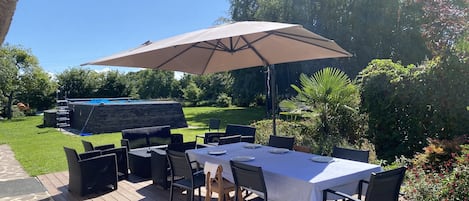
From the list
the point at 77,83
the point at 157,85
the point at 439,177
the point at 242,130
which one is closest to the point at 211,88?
the point at 157,85

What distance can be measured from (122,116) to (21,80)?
12763 millimetres

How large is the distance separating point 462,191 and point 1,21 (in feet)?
14.3

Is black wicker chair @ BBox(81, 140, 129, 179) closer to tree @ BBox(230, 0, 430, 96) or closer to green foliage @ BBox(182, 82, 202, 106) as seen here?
tree @ BBox(230, 0, 430, 96)

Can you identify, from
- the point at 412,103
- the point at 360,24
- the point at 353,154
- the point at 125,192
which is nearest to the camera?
the point at 353,154

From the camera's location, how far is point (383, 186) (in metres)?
2.79

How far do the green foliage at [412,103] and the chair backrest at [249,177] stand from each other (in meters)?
4.32

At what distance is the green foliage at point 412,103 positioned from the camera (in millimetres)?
5566

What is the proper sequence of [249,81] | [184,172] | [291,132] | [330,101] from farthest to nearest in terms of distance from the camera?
[249,81]
[291,132]
[330,101]
[184,172]

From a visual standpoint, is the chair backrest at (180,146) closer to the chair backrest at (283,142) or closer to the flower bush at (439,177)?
the chair backrest at (283,142)

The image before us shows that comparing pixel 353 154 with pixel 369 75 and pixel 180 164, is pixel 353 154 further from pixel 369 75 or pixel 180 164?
pixel 369 75

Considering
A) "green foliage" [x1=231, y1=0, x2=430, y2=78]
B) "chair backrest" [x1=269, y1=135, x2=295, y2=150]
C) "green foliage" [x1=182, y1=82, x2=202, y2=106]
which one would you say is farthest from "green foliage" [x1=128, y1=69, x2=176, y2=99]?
"chair backrest" [x1=269, y1=135, x2=295, y2=150]

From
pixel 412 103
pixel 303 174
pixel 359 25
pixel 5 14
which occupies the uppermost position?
pixel 359 25

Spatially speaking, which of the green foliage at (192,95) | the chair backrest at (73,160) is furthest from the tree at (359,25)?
the green foliage at (192,95)

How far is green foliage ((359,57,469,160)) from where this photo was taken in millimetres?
5566
